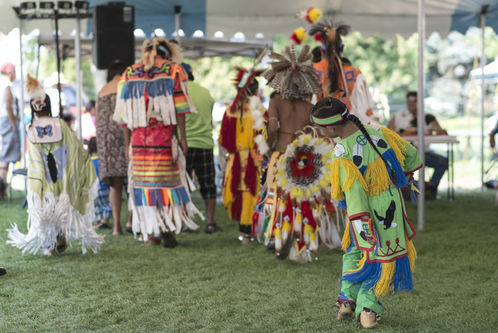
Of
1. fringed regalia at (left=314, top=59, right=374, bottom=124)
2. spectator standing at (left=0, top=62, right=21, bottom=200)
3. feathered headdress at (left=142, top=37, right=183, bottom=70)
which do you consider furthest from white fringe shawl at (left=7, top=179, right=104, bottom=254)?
spectator standing at (left=0, top=62, right=21, bottom=200)

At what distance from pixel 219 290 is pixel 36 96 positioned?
2200 mm

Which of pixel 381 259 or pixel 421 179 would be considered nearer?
pixel 381 259

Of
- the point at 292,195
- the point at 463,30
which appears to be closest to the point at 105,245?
the point at 292,195

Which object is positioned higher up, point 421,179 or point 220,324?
point 421,179

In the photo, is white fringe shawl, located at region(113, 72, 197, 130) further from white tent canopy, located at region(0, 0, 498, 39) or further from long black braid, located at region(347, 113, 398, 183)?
white tent canopy, located at region(0, 0, 498, 39)

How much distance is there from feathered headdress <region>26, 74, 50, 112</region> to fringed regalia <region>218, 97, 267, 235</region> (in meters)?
1.49

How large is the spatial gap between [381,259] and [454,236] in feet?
9.91

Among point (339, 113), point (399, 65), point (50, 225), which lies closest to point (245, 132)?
point (50, 225)

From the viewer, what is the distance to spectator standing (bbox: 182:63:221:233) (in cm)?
616

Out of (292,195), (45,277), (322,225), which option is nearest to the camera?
(45,277)

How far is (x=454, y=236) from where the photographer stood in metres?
5.91

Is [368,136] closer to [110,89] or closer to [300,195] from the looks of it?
[300,195]

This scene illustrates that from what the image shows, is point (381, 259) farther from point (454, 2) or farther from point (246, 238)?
point (454, 2)

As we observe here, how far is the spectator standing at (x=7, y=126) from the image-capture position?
8.88 metres
